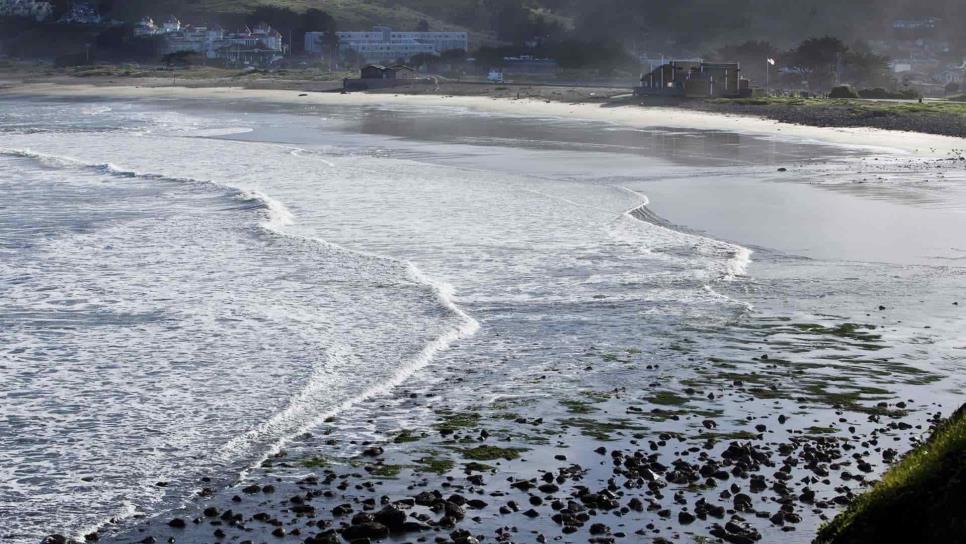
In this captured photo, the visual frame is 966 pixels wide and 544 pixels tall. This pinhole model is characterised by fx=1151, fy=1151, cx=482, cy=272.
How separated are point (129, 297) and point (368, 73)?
381 feet

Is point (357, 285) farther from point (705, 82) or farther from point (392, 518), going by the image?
point (705, 82)

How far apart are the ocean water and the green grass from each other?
5607 mm

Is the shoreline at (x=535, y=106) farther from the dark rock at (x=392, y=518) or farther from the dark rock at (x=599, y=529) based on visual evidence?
the dark rock at (x=392, y=518)

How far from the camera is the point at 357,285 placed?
19.3m

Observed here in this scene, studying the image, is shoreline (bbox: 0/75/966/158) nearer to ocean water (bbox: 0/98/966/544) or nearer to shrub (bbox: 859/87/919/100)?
ocean water (bbox: 0/98/966/544)

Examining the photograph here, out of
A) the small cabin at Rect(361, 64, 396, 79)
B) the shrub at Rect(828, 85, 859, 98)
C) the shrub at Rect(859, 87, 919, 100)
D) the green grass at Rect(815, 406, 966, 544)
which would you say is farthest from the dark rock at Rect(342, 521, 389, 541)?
the small cabin at Rect(361, 64, 396, 79)

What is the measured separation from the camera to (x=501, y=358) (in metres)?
14.8

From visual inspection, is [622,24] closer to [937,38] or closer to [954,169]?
[937,38]

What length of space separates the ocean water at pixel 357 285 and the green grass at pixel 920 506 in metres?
5.61

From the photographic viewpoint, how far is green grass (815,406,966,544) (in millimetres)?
6762

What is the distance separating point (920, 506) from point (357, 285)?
13.2m

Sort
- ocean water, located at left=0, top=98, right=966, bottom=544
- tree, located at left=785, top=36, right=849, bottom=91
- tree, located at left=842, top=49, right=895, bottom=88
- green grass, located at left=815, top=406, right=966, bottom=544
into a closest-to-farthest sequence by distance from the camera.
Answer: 1. green grass, located at left=815, top=406, right=966, bottom=544
2. ocean water, located at left=0, top=98, right=966, bottom=544
3. tree, located at left=785, top=36, right=849, bottom=91
4. tree, located at left=842, top=49, right=895, bottom=88

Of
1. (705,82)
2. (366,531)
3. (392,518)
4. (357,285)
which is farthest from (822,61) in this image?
(366,531)

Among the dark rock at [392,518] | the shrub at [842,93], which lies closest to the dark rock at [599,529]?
the dark rock at [392,518]
